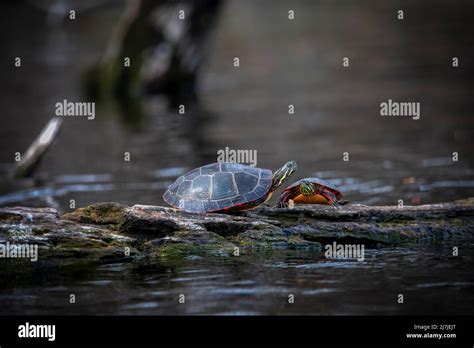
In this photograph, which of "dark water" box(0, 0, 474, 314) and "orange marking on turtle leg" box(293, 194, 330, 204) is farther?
"orange marking on turtle leg" box(293, 194, 330, 204)

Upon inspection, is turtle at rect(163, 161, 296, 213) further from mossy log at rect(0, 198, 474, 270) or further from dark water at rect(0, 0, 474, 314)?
dark water at rect(0, 0, 474, 314)

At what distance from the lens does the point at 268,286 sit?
9.82 m

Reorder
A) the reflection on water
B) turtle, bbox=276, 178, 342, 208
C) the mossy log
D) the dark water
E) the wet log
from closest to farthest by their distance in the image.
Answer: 1. the reflection on water
2. the dark water
3. the mossy log
4. turtle, bbox=276, 178, 342, 208
5. the wet log

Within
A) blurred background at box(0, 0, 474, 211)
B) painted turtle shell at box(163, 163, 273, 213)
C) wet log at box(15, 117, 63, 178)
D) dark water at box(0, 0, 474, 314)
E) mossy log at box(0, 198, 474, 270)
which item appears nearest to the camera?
dark water at box(0, 0, 474, 314)

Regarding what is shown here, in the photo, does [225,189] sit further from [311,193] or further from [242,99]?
[242,99]

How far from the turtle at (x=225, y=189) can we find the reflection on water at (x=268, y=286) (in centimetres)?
67

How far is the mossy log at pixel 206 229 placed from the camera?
34.6 ft

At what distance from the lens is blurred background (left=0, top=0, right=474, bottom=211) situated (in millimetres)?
17578

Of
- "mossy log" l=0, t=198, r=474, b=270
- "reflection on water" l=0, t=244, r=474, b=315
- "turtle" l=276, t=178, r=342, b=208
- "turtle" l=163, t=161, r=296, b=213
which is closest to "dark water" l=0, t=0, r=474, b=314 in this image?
"reflection on water" l=0, t=244, r=474, b=315

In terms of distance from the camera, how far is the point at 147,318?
899 centimetres

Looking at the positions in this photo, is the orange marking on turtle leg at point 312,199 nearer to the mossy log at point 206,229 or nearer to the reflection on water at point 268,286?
the mossy log at point 206,229

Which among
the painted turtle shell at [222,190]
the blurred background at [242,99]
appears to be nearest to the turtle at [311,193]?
the painted turtle shell at [222,190]

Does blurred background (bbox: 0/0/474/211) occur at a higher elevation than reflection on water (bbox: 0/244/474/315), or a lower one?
higher

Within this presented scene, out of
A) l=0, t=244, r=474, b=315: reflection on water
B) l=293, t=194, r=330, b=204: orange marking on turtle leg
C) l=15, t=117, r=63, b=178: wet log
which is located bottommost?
l=0, t=244, r=474, b=315: reflection on water
